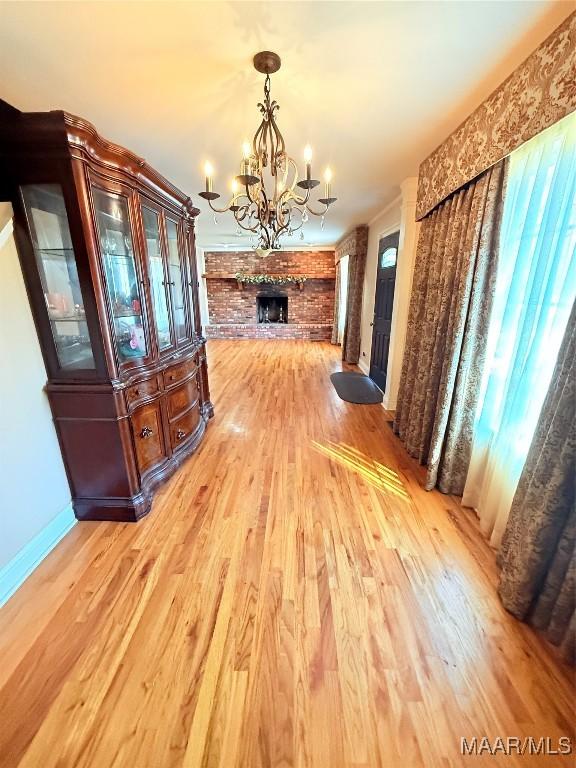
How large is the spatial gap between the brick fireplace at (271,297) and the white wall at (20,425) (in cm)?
671

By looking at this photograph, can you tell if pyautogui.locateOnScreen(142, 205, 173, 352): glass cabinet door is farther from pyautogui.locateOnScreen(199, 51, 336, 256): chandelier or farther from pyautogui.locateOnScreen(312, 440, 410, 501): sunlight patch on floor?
pyautogui.locateOnScreen(312, 440, 410, 501): sunlight patch on floor

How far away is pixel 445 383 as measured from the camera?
6.63 ft

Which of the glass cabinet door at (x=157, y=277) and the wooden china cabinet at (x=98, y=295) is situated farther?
the glass cabinet door at (x=157, y=277)

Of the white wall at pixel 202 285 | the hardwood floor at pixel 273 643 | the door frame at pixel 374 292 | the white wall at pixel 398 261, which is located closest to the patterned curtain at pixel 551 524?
the hardwood floor at pixel 273 643

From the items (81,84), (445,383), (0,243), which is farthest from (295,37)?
(445,383)

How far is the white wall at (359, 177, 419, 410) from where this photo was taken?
291cm

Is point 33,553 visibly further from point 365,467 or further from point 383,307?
point 383,307

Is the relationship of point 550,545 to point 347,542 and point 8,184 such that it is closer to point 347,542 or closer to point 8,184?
point 347,542

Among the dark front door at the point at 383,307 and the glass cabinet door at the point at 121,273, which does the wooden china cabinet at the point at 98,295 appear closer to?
the glass cabinet door at the point at 121,273

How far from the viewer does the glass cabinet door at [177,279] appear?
7.68 ft

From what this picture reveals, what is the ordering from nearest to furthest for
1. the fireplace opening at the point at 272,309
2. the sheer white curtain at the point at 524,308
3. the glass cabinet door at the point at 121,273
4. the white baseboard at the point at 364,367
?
the sheer white curtain at the point at 524,308 < the glass cabinet door at the point at 121,273 < the white baseboard at the point at 364,367 < the fireplace opening at the point at 272,309

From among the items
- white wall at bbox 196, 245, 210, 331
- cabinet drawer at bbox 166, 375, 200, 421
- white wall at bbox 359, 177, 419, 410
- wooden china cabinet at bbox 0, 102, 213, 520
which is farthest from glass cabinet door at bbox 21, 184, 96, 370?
white wall at bbox 196, 245, 210, 331

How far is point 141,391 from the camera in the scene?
192 centimetres

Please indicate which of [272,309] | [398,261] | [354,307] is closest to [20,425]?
[398,261]
